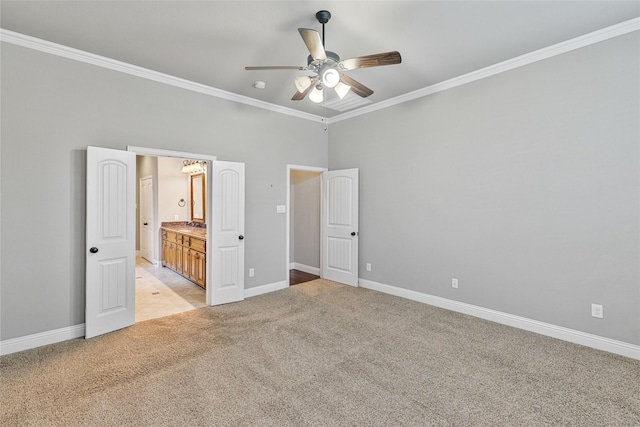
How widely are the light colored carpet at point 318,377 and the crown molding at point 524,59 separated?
295 centimetres

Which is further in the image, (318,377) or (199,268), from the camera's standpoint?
(199,268)

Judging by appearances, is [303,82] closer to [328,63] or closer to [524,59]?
[328,63]

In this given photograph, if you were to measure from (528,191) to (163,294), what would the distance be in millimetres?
5120

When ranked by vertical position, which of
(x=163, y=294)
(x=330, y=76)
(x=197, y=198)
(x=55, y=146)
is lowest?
(x=163, y=294)

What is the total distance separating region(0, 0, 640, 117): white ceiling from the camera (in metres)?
2.46

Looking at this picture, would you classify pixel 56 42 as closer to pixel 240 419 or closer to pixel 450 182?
pixel 240 419

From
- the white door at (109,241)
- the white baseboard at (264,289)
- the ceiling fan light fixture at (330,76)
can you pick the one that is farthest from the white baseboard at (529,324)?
the white door at (109,241)

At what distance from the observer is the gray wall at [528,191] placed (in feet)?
9.19

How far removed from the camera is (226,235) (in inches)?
165

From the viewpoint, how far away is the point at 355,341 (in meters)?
3.09

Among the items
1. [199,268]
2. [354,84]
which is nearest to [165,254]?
[199,268]

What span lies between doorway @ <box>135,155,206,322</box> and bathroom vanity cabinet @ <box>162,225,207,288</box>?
0.16 m

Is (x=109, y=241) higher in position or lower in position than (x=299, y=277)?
higher

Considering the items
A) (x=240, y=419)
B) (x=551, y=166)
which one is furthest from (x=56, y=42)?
(x=551, y=166)
